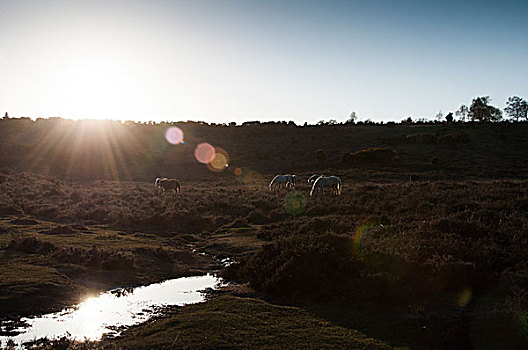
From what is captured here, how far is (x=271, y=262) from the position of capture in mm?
14078

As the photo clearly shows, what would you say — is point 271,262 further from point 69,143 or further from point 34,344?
point 69,143

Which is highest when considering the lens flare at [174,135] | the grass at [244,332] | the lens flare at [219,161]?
the lens flare at [174,135]

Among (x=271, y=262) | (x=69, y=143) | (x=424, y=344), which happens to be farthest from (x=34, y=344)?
(x=69, y=143)

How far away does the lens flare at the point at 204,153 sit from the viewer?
7703 centimetres

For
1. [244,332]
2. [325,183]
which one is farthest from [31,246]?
[325,183]

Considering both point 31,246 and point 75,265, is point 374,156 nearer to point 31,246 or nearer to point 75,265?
point 31,246

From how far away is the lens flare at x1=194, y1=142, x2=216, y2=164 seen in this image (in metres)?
77.0

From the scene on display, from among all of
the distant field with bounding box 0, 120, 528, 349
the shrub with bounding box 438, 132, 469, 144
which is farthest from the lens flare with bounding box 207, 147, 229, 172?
the shrub with bounding box 438, 132, 469, 144

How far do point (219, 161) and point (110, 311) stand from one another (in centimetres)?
6301

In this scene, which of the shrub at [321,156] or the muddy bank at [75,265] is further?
the shrub at [321,156]

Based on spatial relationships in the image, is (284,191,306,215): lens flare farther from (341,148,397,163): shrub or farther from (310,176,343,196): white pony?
(341,148,397,163): shrub

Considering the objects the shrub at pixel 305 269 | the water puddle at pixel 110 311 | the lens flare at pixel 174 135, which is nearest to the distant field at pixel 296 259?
the shrub at pixel 305 269

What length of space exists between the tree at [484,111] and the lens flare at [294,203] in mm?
117257

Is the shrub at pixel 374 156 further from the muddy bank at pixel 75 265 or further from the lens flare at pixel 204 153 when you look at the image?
the muddy bank at pixel 75 265
